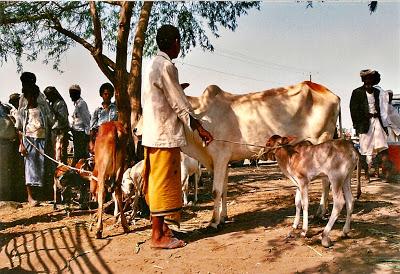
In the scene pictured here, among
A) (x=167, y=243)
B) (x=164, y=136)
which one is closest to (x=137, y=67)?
(x=164, y=136)

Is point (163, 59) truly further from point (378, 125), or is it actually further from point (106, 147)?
point (378, 125)

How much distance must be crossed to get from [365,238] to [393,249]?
1.23 feet

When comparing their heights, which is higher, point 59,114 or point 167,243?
point 59,114

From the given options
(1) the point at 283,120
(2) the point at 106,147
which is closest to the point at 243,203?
(1) the point at 283,120

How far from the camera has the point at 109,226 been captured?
5930mm

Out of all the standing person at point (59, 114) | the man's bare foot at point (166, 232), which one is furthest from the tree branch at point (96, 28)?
the man's bare foot at point (166, 232)

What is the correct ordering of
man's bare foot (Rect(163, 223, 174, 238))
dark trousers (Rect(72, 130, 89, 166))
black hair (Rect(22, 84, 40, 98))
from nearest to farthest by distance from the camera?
man's bare foot (Rect(163, 223, 174, 238)) < black hair (Rect(22, 84, 40, 98)) < dark trousers (Rect(72, 130, 89, 166))

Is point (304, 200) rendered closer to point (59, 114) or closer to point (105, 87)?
point (105, 87)

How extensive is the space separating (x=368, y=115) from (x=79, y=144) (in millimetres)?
5614

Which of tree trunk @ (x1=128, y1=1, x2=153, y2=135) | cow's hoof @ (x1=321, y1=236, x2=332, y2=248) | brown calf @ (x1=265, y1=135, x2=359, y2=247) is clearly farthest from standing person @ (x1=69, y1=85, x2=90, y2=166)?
cow's hoof @ (x1=321, y1=236, x2=332, y2=248)

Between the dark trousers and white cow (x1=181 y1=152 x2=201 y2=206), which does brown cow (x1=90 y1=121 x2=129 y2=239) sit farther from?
the dark trousers

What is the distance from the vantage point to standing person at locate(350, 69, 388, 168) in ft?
26.1

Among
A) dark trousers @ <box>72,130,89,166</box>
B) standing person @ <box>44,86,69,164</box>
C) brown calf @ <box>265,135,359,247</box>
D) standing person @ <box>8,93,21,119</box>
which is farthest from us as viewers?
standing person @ <box>8,93,21,119</box>

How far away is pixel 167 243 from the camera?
186 inches
